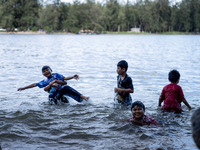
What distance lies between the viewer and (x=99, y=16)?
113 metres

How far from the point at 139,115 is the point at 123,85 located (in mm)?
1269

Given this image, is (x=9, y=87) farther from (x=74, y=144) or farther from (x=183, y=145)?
(x=183, y=145)

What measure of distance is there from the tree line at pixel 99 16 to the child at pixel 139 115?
332 feet

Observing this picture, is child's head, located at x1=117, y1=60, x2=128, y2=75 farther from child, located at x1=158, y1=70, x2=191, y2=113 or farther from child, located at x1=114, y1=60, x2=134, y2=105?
child, located at x1=158, y1=70, x2=191, y2=113

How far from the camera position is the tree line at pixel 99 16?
105812 millimetres

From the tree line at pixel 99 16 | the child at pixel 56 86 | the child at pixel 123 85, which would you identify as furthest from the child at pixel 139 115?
the tree line at pixel 99 16

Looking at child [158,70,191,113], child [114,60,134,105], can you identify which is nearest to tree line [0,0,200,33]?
child [114,60,134,105]

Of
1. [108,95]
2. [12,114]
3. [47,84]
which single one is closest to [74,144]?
[12,114]

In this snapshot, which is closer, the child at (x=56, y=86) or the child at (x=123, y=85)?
the child at (x=123, y=85)

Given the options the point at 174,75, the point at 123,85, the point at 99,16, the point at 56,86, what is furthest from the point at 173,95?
the point at 99,16

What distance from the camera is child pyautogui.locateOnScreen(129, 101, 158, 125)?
5.16 metres

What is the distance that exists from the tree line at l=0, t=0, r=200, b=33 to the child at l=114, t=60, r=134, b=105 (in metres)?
99.8

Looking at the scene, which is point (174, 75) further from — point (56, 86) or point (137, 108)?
point (56, 86)

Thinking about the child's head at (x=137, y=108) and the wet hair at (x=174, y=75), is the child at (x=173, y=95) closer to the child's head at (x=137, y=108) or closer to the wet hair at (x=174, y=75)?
the wet hair at (x=174, y=75)
